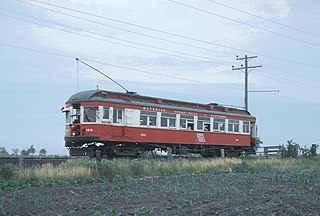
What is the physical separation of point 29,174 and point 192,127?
15.9m

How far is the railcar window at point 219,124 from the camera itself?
31906mm

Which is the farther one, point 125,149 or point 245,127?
point 245,127

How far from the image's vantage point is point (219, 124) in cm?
3231

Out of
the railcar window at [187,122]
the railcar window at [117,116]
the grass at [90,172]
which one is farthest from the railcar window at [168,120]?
the grass at [90,172]

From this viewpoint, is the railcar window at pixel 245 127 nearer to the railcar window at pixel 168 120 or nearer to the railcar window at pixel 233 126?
the railcar window at pixel 233 126

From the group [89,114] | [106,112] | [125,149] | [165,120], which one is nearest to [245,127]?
[165,120]

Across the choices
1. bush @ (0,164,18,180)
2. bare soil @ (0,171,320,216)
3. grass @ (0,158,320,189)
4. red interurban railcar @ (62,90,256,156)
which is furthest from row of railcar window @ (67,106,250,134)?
bare soil @ (0,171,320,216)

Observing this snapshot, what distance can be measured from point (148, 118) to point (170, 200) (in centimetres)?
1645

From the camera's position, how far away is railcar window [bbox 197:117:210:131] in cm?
3044

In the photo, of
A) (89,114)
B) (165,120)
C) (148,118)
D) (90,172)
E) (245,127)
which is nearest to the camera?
(90,172)

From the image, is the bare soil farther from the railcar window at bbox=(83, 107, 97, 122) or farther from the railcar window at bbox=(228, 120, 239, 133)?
the railcar window at bbox=(228, 120, 239, 133)

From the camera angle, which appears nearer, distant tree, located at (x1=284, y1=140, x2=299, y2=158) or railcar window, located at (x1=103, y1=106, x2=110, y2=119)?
railcar window, located at (x1=103, y1=106, x2=110, y2=119)

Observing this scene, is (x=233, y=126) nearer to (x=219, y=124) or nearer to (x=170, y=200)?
(x=219, y=124)

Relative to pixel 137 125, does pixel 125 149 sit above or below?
below
